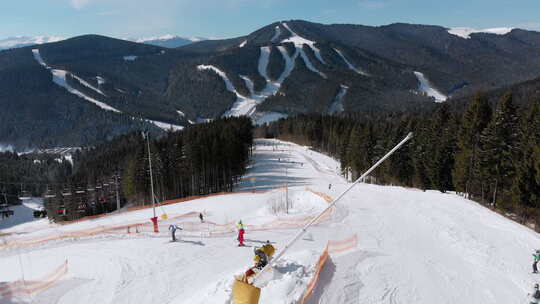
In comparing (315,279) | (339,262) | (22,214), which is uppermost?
(315,279)

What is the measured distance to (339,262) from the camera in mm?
16484

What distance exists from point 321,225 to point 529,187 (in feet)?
73.2

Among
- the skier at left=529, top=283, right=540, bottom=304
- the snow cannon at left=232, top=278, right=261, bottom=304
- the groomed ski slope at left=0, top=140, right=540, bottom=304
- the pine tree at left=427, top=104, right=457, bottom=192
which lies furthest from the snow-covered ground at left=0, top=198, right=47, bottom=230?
the skier at left=529, top=283, right=540, bottom=304

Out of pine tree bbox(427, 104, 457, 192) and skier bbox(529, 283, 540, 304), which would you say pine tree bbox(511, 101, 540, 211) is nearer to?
pine tree bbox(427, 104, 457, 192)

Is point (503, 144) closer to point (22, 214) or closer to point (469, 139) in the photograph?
point (469, 139)

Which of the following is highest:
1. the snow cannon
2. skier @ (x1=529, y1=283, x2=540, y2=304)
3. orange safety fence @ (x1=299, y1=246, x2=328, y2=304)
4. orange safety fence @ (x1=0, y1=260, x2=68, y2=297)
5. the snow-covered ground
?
the snow cannon

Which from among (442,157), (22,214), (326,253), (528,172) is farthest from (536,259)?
(22,214)

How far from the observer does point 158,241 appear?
73.5 ft

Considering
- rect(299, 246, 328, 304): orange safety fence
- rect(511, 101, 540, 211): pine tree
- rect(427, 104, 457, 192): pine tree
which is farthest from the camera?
rect(427, 104, 457, 192): pine tree

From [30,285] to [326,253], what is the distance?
1453cm

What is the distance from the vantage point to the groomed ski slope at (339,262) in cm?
1422

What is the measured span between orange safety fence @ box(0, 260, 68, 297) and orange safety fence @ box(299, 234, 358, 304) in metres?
12.7

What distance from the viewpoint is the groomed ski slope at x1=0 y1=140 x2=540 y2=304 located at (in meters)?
14.2

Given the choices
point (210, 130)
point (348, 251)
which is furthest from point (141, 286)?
point (210, 130)
